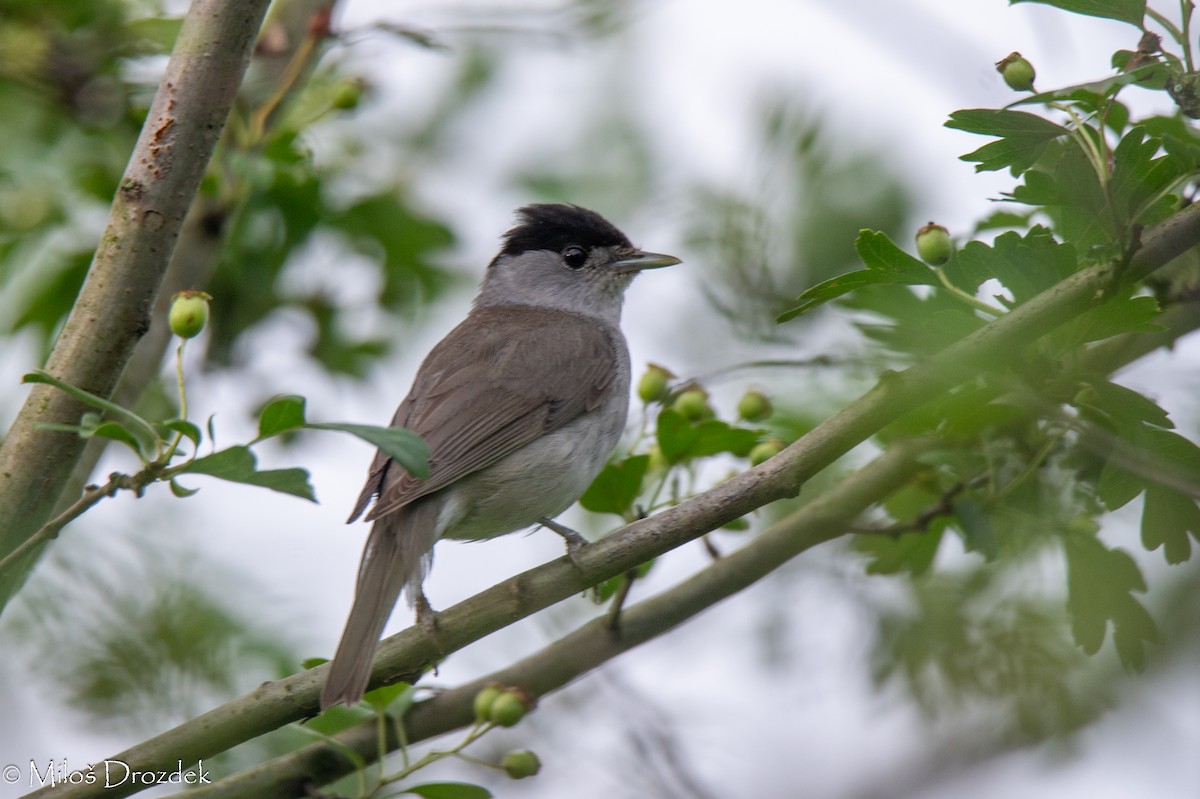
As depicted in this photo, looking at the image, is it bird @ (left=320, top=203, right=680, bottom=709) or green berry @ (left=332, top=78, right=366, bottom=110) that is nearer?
bird @ (left=320, top=203, right=680, bottom=709)

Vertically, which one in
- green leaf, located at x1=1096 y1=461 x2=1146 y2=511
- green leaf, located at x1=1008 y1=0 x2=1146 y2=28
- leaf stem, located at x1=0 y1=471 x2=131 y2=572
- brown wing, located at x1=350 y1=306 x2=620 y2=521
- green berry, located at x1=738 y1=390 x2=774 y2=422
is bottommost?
green leaf, located at x1=1096 y1=461 x2=1146 y2=511

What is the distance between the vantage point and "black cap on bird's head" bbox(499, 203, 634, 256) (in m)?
5.32

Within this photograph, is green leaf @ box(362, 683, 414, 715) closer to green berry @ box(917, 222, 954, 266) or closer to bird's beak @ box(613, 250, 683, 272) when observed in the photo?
green berry @ box(917, 222, 954, 266)

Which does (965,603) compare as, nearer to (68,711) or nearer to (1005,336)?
(1005,336)

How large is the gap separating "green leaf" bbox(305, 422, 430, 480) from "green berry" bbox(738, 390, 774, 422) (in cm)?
130

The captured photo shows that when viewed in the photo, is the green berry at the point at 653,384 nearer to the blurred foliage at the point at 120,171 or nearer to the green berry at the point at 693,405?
the green berry at the point at 693,405

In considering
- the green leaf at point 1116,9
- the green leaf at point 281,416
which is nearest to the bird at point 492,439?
the green leaf at point 281,416

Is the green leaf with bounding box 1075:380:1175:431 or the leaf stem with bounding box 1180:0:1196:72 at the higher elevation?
the leaf stem with bounding box 1180:0:1196:72

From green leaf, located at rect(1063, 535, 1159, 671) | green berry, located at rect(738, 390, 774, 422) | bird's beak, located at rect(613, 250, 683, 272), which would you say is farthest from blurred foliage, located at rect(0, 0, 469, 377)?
green leaf, located at rect(1063, 535, 1159, 671)

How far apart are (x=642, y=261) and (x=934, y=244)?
106 inches

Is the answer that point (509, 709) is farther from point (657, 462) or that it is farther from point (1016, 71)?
point (1016, 71)

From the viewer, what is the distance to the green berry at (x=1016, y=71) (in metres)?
2.28

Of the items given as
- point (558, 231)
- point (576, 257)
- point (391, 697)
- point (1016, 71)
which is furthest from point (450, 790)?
point (558, 231)

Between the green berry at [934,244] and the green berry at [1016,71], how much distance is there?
35 centimetres
